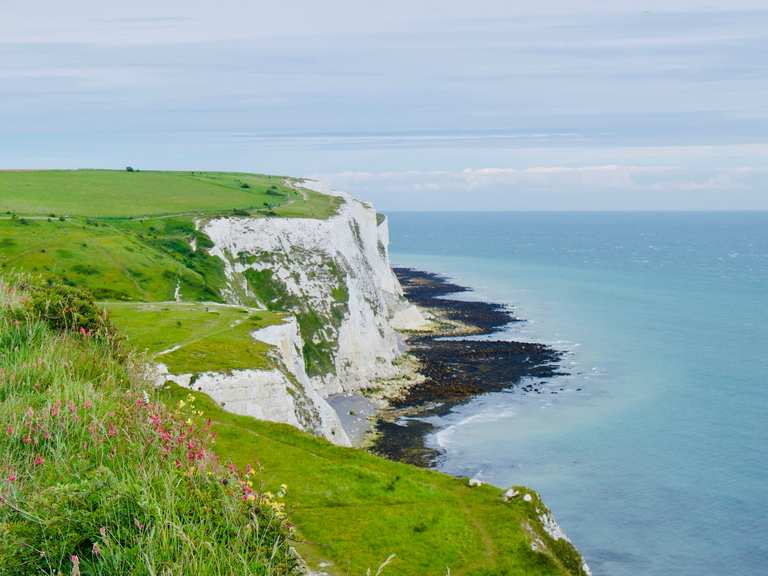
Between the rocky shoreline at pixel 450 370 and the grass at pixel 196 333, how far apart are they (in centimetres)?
1565

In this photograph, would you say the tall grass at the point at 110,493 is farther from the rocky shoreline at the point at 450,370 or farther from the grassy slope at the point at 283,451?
the rocky shoreline at the point at 450,370

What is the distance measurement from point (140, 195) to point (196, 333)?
80.1m

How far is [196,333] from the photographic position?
5203cm

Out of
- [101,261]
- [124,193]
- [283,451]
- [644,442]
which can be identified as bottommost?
[644,442]

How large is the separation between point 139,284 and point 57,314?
5115cm

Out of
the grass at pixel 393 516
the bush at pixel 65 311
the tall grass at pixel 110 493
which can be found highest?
the bush at pixel 65 311

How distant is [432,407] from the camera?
7556 cm

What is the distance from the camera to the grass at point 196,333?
147 feet

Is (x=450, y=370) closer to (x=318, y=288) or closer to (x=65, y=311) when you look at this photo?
(x=318, y=288)

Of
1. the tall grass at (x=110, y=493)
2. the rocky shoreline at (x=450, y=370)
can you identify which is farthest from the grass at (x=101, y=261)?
Result: the tall grass at (x=110, y=493)

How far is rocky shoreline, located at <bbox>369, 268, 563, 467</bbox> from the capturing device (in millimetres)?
65750

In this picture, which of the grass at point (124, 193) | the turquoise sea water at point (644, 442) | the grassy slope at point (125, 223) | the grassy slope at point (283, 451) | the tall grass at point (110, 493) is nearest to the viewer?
the tall grass at point (110, 493)

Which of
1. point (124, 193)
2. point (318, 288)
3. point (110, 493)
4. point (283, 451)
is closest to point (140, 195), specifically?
point (124, 193)

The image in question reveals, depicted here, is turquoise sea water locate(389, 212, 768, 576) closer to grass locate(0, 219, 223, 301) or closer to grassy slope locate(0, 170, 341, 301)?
grass locate(0, 219, 223, 301)
